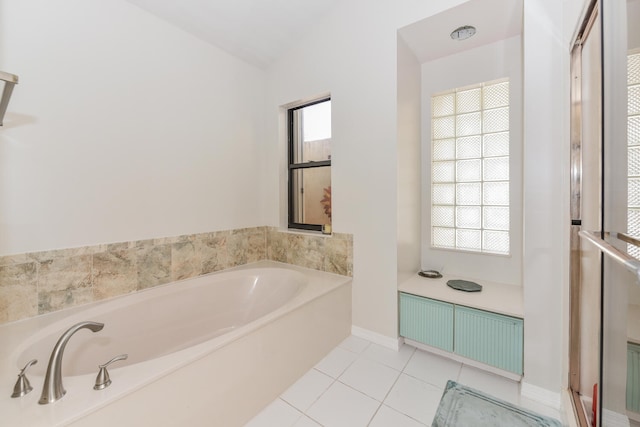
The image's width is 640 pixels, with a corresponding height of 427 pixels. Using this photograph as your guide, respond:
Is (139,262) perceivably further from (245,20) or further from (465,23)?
(465,23)

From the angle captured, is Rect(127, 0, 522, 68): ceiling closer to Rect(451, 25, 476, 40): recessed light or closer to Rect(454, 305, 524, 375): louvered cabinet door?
Rect(451, 25, 476, 40): recessed light

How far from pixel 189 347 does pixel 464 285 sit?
6.48ft

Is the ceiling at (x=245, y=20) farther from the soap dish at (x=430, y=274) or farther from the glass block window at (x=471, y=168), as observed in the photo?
the soap dish at (x=430, y=274)

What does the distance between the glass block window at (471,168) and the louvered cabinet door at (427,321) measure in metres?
0.68

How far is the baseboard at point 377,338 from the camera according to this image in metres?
2.01

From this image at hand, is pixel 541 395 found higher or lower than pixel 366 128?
lower

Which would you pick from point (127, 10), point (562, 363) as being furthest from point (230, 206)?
point (562, 363)

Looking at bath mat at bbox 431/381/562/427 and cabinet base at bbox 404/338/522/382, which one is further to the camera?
cabinet base at bbox 404/338/522/382

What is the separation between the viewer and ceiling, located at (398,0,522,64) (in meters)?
1.68

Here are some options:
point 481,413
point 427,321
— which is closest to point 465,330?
point 427,321

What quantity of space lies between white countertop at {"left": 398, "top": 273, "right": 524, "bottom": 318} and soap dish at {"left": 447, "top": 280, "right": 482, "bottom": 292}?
0.9 inches

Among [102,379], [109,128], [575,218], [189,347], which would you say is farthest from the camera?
[109,128]

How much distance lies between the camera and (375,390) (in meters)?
1.58

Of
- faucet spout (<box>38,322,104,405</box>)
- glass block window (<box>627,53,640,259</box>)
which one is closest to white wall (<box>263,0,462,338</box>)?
glass block window (<box>627,53,640,259</box>)
